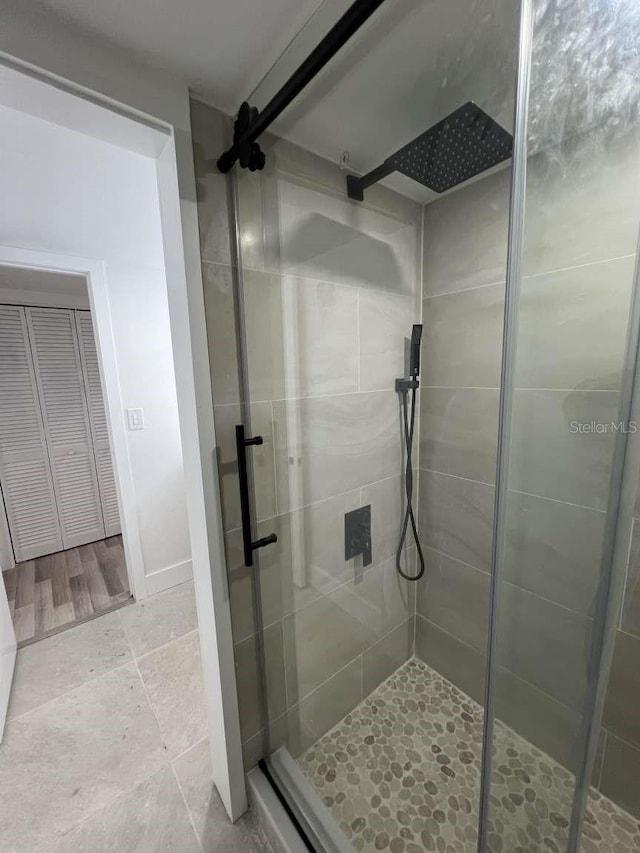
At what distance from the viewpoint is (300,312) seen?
1.09m

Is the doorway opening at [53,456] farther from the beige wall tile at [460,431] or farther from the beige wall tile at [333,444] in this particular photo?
the beige wall tile at [460,431]

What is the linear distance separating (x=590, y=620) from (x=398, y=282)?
3.89 feet

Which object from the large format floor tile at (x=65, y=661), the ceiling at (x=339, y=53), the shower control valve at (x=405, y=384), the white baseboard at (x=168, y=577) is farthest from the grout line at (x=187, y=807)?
the ceiling at (x=339, y=53)

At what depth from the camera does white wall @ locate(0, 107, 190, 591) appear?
125 centimetres

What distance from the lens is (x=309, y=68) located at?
656mm

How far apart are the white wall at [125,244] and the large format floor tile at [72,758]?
82cm

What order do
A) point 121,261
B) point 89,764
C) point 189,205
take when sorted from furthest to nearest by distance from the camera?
point 121,261
point 89,764
point 189,205

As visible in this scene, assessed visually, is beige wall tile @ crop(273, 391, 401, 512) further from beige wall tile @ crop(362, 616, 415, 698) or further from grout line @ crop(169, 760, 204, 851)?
grout line @ crop(169, 760, 204, 851)

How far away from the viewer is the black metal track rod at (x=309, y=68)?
0.57 m

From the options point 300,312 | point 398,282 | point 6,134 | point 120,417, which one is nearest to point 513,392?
point 300,312

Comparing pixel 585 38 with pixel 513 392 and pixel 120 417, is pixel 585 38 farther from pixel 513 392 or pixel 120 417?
pixel 120 417

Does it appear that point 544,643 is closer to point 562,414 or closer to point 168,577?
point 562,414

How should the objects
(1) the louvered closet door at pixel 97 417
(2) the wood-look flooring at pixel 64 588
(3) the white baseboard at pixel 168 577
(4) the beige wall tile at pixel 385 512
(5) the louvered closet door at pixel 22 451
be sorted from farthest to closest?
(1) the louvered closet door at pixel 97 417 < (5) the louvered closet door at pixel 22 451 < (3) the white baseboard at pixel 168 577 < (2) the wood-look flooring at pixel 64 588 < (4) the beige wall tile at pixel 385 512

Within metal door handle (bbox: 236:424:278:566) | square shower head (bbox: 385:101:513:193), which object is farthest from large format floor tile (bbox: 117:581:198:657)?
square shower head (bbox: 385:101:513:193)
